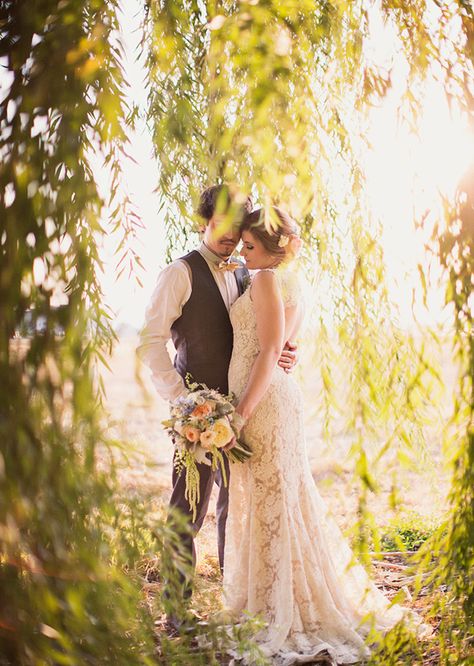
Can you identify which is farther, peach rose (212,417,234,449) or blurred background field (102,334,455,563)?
peach rose (212,417,234,449)

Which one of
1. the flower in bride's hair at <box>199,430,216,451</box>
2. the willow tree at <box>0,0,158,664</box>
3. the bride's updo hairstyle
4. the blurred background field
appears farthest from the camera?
the bride's updo hairstyle

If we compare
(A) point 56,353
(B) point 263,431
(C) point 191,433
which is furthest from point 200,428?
(A) point 56,353

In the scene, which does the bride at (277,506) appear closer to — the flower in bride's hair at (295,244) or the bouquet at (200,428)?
the flower in bride's hair at (295,244)

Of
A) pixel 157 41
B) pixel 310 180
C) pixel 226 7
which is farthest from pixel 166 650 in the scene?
pixel 226 7

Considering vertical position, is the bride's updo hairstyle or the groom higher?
the bride's updo hairstyle

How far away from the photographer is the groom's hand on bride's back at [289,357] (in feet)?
9.77

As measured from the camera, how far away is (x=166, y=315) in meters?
2.89

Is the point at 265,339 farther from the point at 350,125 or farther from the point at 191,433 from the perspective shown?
the point at 350,125

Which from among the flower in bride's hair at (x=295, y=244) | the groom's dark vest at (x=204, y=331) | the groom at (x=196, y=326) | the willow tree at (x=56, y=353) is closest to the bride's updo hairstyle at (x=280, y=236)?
the flower in bride's hair at (x=295, y=244)

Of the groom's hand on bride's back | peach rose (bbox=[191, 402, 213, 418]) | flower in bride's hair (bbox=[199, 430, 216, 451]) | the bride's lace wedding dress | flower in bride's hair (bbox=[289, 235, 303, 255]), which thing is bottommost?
the bride's lace wedding dress

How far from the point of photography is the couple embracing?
2697mm

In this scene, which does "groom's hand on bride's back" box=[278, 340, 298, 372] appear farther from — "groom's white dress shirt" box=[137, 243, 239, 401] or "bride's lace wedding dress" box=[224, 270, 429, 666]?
"groom's white dress shirt" box=[137, 243, 239, 401]

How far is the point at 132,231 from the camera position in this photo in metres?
1.64

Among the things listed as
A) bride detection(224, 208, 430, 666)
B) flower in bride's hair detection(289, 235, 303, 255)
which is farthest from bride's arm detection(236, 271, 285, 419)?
flower in bride's hair detection(289, 235, 303, 255)
